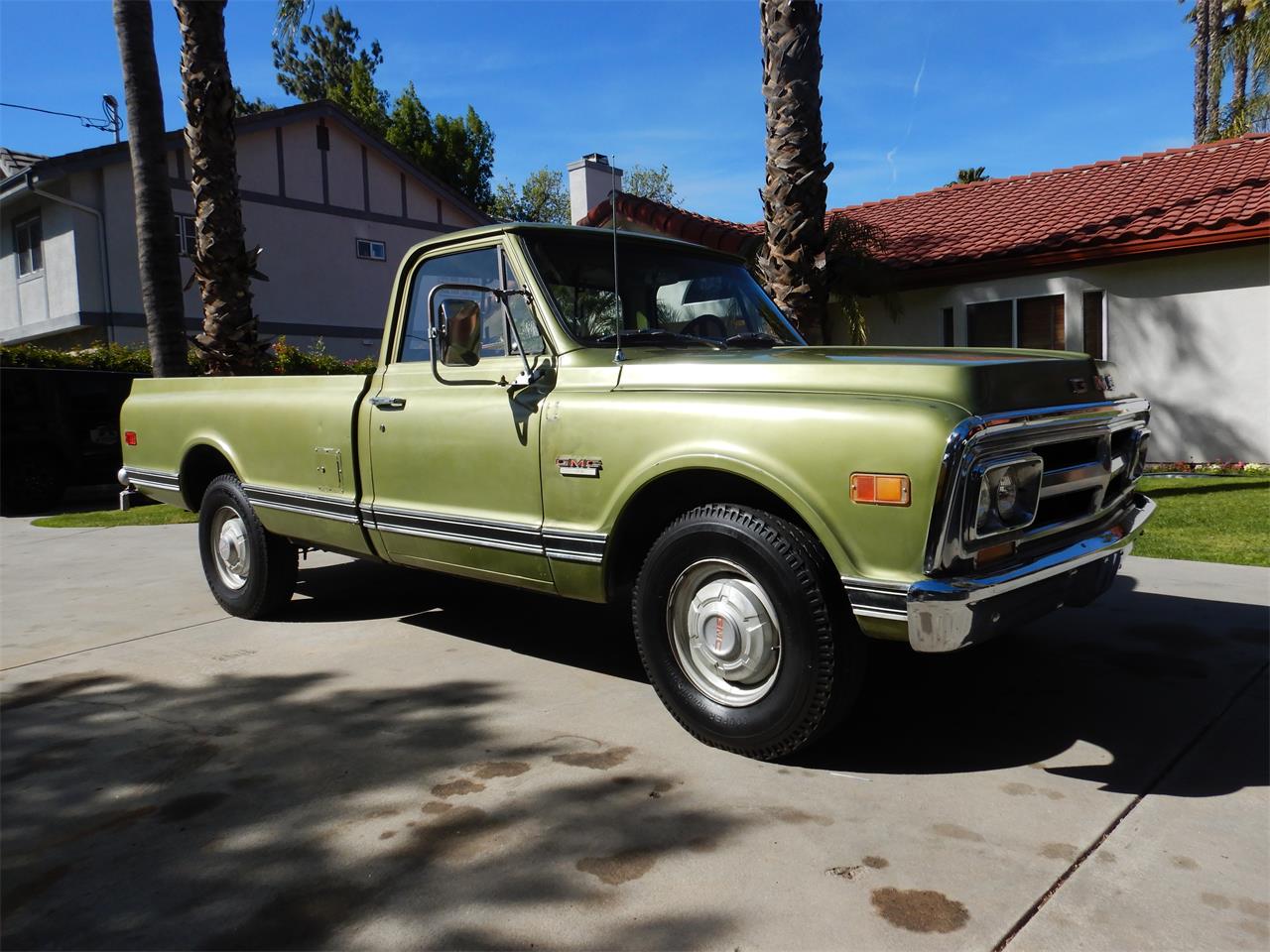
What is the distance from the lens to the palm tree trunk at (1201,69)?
26.8m

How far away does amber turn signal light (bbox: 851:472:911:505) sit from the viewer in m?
2.98

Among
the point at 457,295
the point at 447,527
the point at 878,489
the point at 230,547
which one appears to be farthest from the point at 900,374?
the point at 230,547

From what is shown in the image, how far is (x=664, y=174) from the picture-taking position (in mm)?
52750

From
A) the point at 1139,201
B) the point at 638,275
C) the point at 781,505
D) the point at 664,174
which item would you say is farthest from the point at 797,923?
the point at 664,174

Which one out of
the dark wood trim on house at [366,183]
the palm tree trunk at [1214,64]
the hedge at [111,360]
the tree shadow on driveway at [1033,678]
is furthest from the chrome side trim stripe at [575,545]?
the palm tree trunk at [1214,64]

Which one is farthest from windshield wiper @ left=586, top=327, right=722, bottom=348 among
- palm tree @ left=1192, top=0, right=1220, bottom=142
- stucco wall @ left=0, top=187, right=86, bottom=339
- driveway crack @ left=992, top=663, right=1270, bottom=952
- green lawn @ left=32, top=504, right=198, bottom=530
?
palm tree @ left=1192, top=0, right=1220, bottom=142

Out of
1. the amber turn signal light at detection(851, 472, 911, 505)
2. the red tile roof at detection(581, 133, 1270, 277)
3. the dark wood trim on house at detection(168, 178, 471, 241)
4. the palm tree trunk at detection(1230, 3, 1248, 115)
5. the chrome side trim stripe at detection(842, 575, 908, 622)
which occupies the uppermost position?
the palm tree trunk at detection(1230, 3, 1248, 115)

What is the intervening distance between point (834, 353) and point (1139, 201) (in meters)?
11.1

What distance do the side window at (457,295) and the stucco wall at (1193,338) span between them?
370 inches

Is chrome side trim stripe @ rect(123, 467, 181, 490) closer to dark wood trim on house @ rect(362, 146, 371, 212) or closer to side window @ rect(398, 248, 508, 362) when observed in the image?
side window @ rect(398, 248, 508, 362)

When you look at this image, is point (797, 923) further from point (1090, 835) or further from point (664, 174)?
point (664, 174)

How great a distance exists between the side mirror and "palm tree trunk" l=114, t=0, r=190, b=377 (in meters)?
7.91

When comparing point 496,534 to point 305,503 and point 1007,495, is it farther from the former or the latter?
point 1007,495

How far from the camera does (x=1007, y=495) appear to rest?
10.3 ft
